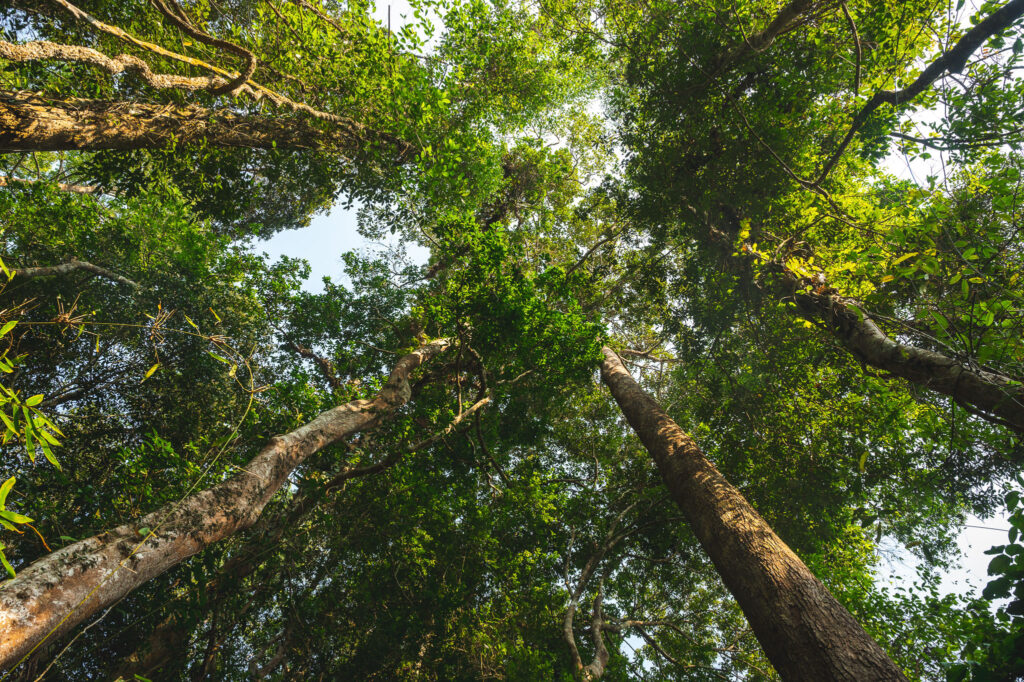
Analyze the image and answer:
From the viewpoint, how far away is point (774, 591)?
2.88 metres

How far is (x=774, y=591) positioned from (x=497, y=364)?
4385mm

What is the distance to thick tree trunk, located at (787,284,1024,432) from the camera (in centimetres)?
301

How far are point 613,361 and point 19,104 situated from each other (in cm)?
881

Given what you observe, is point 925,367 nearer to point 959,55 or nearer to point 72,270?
point 959,55

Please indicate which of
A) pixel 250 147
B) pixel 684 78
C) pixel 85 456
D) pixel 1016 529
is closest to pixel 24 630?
pixel 1016 529

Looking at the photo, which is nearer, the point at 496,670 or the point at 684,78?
Result: the point at 496,670

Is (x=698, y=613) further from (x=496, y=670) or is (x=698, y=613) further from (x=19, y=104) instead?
(x=19, y=104)

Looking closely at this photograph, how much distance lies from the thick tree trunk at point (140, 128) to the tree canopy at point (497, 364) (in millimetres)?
40

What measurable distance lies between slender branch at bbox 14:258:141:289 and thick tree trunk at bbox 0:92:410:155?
15.0ft

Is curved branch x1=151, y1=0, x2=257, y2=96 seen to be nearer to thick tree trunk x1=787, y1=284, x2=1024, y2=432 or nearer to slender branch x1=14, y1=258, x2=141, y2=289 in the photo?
slender branch x1=14, y1=258, x2=141, y2=289

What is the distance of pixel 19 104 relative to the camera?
3.95 metres

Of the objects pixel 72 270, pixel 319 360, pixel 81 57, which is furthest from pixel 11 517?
pixel 72 270

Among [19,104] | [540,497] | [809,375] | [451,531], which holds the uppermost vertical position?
[809,375]

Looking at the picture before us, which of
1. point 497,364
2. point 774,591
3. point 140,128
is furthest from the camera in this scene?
point 497,364
